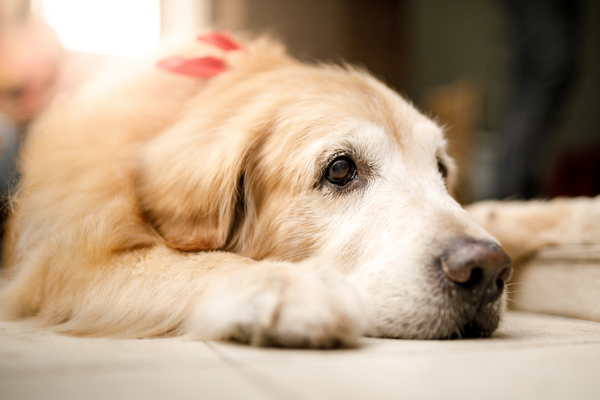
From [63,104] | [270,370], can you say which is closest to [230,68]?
[63,104]

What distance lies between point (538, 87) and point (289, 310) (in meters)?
3.04

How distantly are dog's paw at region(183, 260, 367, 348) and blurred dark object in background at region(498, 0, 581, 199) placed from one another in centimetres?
265

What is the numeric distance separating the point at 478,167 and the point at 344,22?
2888 mm

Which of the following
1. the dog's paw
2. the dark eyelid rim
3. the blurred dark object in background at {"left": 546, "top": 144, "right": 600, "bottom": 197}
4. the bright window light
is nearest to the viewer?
the dog's paw

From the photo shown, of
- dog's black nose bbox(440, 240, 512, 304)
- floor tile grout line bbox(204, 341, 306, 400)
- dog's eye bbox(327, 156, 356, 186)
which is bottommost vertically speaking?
floor tile grout line bbox(204, 341, 306, 400)

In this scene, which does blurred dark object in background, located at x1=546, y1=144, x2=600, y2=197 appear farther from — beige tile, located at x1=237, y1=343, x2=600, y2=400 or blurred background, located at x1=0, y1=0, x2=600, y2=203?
beige tile, located at x1=237, y1=343, x2=600, y2=400

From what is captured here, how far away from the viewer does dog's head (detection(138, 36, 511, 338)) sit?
1.47 m

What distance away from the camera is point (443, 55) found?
789cm

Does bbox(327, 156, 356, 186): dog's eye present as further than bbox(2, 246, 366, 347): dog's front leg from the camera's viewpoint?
Yes

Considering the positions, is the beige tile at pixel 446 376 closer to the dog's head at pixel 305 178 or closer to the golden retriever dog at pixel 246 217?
the golden retriever dog at pixel 246 217

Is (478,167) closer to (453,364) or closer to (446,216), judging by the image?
(446,216)

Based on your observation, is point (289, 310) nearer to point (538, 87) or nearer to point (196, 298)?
point (196, 298)

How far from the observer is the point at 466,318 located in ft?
4.00

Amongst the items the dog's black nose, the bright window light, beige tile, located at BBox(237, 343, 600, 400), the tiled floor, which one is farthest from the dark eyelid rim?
the bright window light
